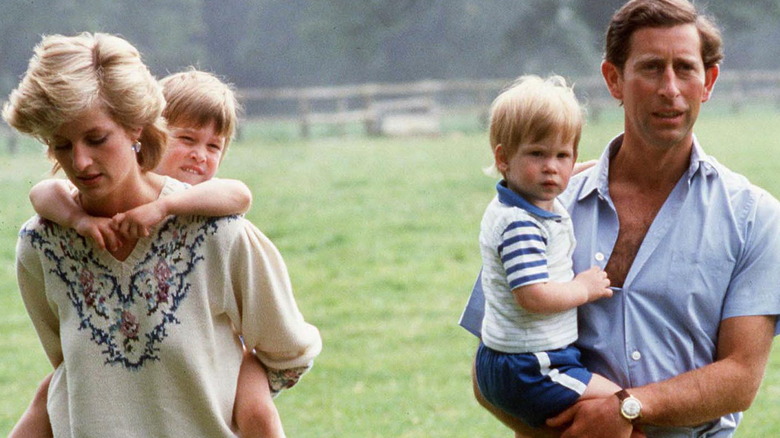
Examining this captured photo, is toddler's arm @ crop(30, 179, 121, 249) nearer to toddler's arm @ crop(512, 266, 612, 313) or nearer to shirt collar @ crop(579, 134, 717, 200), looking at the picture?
toddler's arm @ crop(512, 266, 612, 313)

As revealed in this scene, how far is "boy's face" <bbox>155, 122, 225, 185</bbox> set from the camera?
3.06 meters

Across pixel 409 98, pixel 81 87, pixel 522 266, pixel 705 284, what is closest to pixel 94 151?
pixel 81 87

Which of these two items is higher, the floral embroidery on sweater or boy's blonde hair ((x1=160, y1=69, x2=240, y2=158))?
boy's blonde hair ((x1=160, y1=69, x2=240, y2=158))

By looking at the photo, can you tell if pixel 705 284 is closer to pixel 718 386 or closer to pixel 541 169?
pixel 718 386

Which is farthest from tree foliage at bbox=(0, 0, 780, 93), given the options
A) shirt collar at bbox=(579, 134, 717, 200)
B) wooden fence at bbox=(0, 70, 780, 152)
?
shirt collar at bbox=(579, 134, 717, 200)

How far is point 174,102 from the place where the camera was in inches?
121

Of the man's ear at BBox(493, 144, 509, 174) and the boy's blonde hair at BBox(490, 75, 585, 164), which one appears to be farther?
the man's ear at BBox(493, 144, 509, 174)

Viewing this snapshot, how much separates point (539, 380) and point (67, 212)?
128 cm

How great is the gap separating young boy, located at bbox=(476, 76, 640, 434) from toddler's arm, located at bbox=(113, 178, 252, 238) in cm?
72

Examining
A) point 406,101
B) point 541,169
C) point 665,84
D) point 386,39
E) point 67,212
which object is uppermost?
point 665,84

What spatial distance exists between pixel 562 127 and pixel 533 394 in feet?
2.33

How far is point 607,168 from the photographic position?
11.0ft

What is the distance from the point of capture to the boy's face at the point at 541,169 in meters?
3.02

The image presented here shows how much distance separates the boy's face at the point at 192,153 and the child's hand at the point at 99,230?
430mm
